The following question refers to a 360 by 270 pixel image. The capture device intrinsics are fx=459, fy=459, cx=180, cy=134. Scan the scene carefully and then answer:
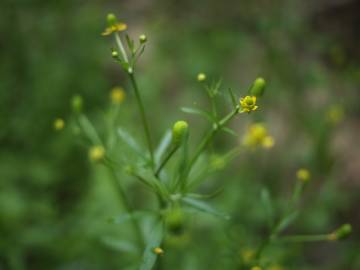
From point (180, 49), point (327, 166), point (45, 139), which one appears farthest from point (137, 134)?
point (327, 166)

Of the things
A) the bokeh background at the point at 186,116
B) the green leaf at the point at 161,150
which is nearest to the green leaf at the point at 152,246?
the green leaf at the point at 161,150

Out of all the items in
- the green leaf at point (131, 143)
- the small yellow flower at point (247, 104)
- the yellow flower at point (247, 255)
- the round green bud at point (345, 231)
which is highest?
the small yellow flower at point (247, 104)

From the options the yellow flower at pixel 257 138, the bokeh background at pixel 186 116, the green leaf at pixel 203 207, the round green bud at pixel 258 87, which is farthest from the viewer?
the bokeh background at pixel 186 116

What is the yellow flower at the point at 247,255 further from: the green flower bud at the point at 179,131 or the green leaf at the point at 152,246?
the green flower bud at the point at 179,131

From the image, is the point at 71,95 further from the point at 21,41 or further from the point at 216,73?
the point at 216,73

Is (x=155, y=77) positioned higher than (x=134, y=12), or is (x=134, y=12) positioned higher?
(x=134, y=12)

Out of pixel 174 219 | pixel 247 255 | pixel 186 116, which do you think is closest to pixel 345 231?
pixel 247 255

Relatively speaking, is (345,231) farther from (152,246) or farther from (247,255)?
(152,246)
